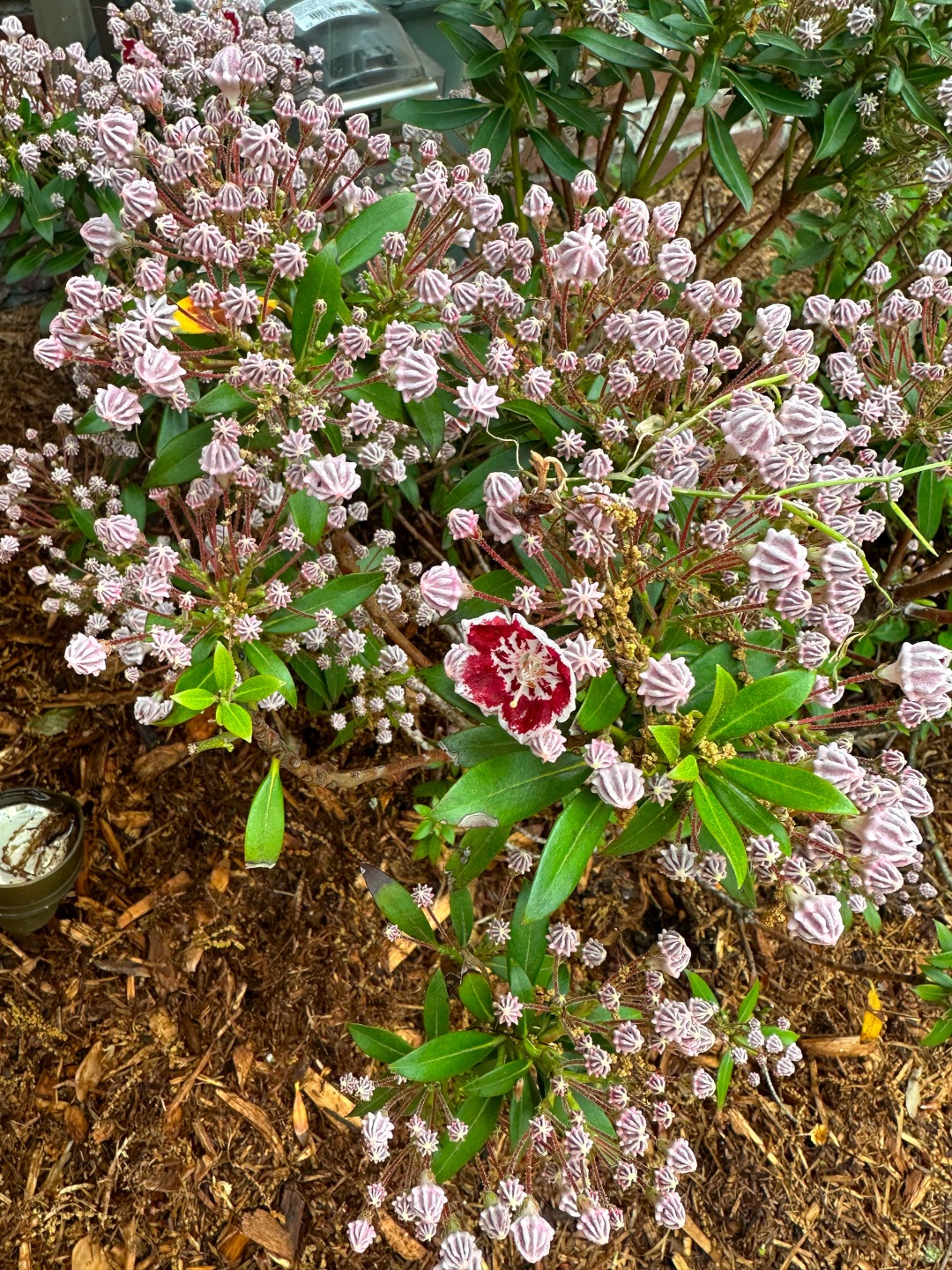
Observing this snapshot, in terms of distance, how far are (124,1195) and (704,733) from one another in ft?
6.10

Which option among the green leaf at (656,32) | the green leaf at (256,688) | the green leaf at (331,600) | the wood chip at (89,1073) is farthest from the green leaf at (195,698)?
the green leaf at (656,32)

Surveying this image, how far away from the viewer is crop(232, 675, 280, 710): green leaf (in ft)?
5.37

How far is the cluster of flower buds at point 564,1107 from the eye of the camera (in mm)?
1831

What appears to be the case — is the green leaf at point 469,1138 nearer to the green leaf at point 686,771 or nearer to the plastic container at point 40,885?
the green leaf at point 686,771

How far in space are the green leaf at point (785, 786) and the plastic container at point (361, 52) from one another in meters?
2.48

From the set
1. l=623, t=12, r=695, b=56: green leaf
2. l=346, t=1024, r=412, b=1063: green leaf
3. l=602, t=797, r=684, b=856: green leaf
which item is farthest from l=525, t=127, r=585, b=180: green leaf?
l=346, t=1024, r=412, b=1063: green leaf

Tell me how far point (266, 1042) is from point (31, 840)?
797 mm

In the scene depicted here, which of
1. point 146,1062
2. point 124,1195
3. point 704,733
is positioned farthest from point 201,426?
point 124,1195

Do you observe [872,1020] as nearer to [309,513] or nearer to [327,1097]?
[327,1097]

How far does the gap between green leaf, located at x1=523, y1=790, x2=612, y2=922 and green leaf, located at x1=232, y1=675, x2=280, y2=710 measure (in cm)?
54

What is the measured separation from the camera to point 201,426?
1909 millimetres

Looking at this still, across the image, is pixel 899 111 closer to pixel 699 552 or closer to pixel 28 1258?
pixel 699 552

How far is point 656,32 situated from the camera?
2115mm

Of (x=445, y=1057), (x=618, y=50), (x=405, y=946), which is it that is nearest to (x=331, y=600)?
(x=445, y=1057)
